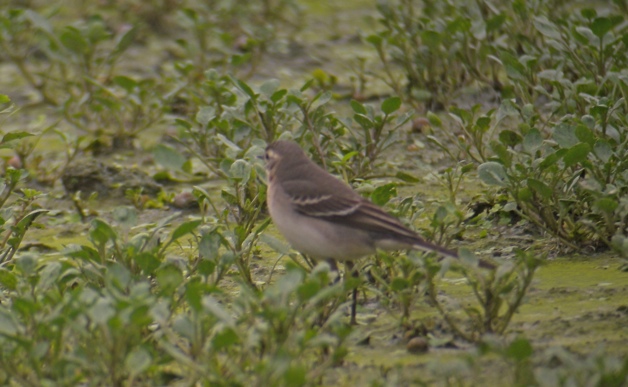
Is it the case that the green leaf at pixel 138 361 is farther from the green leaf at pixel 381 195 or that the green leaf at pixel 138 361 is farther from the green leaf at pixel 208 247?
the green leaf at pixel 381 195

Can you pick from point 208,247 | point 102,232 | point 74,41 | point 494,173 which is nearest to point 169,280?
point 102,232

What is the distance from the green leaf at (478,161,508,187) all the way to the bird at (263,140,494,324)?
1.94 ft

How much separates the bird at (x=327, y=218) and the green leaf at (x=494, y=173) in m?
0.59

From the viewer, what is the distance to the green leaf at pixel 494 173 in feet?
17.9

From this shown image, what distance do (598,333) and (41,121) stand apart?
5.40 metres

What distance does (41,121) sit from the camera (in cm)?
845

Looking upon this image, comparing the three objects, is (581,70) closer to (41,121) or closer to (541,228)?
(541,228)

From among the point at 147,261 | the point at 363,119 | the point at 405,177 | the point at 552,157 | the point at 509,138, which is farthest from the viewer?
the point at 405,177

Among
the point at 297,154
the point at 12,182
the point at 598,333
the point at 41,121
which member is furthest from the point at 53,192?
the point at 598,333

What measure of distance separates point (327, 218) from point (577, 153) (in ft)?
4.44

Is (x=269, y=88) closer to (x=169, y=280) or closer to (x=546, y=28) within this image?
(x=546, y=28)

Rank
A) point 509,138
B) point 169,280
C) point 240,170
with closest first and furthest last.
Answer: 1. point 169,280
2. point 240,170
3. point 509,138

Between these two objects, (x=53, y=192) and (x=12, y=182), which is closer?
(x=12, y=182)

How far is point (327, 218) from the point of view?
536 cm
